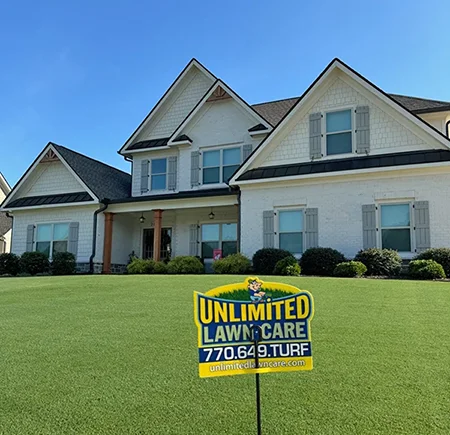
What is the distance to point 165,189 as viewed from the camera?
2084 cm

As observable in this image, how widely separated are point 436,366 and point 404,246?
1033 centimetres

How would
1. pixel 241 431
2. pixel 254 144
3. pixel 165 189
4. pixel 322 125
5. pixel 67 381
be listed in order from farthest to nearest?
pixel 165 189, pixel 254 144, pixel 322 125, pixel 67 381, pixel 241 431

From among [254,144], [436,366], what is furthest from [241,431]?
[254,144]

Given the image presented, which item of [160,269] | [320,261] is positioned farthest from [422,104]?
[160,269]

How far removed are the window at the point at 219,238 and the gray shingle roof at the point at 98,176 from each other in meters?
4.74

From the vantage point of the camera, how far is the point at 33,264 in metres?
18.5

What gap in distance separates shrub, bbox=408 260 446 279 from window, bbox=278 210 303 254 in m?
4.11

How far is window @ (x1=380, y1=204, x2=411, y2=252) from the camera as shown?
14.3 m

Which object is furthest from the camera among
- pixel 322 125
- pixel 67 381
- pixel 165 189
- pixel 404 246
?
pixel 165 189

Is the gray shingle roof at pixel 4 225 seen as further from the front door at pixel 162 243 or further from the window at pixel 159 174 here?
the window at pixel 159 174

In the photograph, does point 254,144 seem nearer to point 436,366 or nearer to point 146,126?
point 146,126

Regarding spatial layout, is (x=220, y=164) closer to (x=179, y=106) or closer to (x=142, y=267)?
(x=179, y=106)

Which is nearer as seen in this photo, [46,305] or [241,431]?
[241,431]

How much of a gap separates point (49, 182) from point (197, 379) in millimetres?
19056
